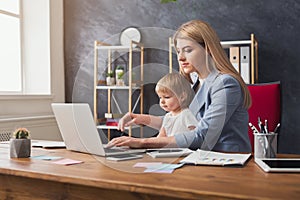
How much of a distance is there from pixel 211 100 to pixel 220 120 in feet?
0.44

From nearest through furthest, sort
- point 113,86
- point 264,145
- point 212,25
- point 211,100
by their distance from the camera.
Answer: point 264,145
point 211,100
point 212,25
point 113,86

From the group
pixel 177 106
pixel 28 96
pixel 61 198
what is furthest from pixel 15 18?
pixel 61 198

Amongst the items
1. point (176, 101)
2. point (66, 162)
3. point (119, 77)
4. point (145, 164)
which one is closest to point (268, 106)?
point (176, 101)

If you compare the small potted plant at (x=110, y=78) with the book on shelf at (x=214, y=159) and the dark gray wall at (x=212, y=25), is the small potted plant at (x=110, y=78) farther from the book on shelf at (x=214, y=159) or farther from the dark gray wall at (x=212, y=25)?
the book on shelf at (x=214, y=159)

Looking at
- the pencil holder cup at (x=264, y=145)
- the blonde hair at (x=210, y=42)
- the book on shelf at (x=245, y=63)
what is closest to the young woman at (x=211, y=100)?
the blonde hair at (x=210, y=42)

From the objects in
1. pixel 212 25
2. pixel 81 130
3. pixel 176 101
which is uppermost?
pixel 212 25

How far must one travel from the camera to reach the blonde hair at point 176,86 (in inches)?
70.1

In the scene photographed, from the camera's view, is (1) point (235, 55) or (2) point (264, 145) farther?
(1) point (235, 55)

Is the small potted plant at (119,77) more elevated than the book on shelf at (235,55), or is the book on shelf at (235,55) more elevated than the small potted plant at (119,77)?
the book on shelf at (235,55)

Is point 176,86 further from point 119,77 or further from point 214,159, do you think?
point 119,77

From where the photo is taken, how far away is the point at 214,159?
4.69 ft

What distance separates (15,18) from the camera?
12.6 feet

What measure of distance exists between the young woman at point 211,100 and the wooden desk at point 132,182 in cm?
27

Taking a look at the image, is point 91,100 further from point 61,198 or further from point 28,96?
point 61,198
